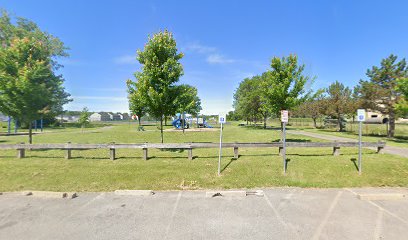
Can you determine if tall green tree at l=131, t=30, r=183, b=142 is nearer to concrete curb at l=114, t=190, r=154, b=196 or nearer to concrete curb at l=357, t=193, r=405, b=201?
concrete curb at l=114, t=190, r=154, b=196

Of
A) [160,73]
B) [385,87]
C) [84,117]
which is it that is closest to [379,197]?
[160,73]

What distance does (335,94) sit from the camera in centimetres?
3180

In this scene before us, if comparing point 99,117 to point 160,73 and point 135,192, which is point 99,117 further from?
point 135,192

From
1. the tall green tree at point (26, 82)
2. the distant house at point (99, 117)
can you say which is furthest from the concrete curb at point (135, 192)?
the distant house at point (99, 117)

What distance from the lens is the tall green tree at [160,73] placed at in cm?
1164

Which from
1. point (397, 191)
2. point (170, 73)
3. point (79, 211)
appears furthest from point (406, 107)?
point (79, 211)

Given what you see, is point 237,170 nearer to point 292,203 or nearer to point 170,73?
point 292,203

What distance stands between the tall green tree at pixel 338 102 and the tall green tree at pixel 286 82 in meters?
18.0

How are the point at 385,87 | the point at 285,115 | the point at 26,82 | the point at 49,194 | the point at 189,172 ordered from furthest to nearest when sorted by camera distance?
1. the point at 385,87
2. the point at 26,82
3. the point at 285,115
4. the point at 189,172
5. the point at 49,194

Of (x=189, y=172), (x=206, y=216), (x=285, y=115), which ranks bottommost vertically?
(x=206, y=216)

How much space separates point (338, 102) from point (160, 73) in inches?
1157

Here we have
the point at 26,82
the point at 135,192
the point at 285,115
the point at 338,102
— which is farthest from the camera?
the point at 338,102

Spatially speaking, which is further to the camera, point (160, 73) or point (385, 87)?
point (385, 87)

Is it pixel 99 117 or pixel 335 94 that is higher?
pixel 335 94
